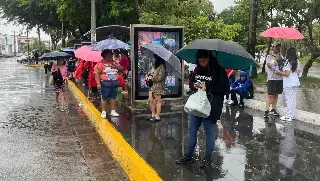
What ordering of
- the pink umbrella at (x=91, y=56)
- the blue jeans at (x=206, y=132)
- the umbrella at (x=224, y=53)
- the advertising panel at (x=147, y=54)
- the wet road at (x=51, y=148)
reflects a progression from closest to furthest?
the umbrella at (x=224, y=53)
the blue jeans at (x=206, y=132)
the wet road at (x=51, y=148)
the advertising panel at (x=147, y=54)
the pink umbrella at (x=91, y=56)

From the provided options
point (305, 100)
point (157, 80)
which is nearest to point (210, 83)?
point (157, 80)

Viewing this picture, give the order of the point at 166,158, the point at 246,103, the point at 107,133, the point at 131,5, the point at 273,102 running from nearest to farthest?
1. the point at 166,158
2. the point at 107,133
3. the point at 273,102
4. the point at 246,103
5. the point at 131,5

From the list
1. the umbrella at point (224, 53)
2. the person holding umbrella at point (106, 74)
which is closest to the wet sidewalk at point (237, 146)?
the person holding umbrella at point (106, 74)

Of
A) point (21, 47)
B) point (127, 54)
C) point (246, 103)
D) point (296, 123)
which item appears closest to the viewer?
point (296, 123)

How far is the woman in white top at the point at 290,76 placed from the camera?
841cm

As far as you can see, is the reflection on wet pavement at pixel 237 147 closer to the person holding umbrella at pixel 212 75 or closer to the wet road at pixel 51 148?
the person holding umbrella at pixel 212 75

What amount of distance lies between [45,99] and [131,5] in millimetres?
10776

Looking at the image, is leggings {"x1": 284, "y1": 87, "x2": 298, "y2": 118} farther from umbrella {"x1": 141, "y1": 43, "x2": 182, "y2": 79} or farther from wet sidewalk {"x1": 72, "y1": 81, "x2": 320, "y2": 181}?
umbrella {"x1": 141, "y1": 43, "x2": 182, "y2": 79}

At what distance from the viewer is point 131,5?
915 inches

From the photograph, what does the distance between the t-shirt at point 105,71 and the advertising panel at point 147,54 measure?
1056 mm

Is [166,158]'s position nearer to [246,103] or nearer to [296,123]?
[296,123]

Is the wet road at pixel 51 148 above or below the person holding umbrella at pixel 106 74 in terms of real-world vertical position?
below

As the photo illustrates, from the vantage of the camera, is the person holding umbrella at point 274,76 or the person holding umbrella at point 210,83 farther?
the person holding umbrella at point 274,76

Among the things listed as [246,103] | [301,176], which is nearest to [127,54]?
[246,103]
